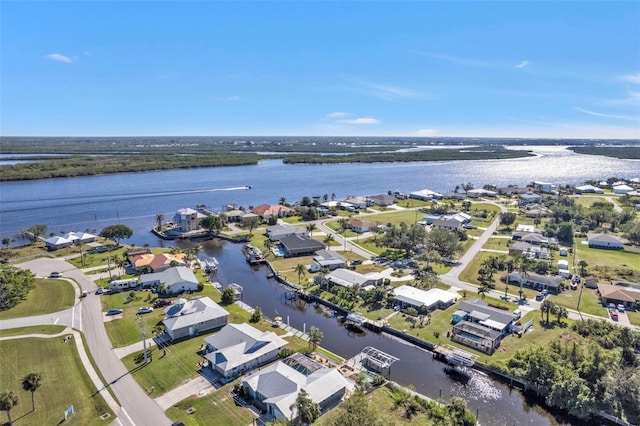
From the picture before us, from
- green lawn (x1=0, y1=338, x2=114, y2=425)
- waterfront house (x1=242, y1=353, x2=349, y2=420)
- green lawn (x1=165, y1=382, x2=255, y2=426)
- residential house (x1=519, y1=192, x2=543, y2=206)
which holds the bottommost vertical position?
green lawn (x1=165, y1=382, x2=255, y2=426)

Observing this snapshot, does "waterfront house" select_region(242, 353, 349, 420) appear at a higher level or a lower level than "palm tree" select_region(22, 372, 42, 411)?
lower

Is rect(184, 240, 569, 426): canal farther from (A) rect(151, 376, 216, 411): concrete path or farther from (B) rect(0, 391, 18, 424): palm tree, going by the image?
(B) rect(0, 391, 18, 424): palm tree

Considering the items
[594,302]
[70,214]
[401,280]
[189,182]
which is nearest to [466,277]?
[401,280]

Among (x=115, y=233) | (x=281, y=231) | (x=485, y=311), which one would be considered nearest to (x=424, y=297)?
(x=485, y=311)

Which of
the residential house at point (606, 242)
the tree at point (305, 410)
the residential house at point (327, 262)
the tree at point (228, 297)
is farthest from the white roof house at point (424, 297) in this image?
the residential house at point (606, 242)

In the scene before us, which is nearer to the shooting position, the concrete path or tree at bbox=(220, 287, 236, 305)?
the concrete path

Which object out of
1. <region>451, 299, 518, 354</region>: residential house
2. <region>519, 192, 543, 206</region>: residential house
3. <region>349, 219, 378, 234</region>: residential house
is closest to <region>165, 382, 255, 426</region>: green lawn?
<region>451, 299, 518, 354</region>: residential house

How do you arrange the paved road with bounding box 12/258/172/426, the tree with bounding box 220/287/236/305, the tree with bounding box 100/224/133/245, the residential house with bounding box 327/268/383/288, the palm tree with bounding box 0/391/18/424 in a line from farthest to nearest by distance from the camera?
1. the tree with bounding box 100/224/133/245
2. the residential house with bounding box 327/268/383/288
3. the tree with bounding box 220/287/236/305
4. the paved road with bounding box 12/258/172/426
5. the palm tree with bounding box 0/391/18/424
